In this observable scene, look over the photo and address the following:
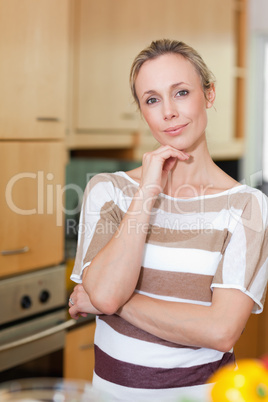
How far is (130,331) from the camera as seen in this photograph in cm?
119

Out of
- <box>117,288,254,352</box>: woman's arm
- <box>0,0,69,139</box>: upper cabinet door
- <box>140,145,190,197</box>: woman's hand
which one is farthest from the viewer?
<box>0,0,69,139</box>: upper cabinet door

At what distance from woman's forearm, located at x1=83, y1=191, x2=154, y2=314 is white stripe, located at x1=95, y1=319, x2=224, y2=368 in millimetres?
101

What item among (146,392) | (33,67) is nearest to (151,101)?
(146,392)

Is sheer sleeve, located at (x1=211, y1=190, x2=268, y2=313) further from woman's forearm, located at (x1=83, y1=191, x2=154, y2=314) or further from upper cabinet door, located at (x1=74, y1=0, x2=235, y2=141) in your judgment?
upper cabinet door, located at (x1=74, y1=0, x2=235, y2=141)

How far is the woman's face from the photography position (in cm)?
122

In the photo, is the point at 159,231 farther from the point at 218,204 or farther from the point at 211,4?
the point at 211,4

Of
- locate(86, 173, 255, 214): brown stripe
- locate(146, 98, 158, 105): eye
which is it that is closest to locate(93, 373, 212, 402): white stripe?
locate(86, 173, 255, 214): brown stripe

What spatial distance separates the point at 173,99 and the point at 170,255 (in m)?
0.35

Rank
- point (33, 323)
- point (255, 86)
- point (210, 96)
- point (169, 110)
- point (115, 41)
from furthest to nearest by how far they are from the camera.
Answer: point (255, 86) < point (115, 41) < point (33, 323) < point (210, 96) < point (169, 110)

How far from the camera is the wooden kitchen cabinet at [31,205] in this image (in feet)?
6.30

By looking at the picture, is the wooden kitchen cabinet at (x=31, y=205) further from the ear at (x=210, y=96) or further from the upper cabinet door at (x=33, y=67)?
Result: the ear at (x=210, y=96)

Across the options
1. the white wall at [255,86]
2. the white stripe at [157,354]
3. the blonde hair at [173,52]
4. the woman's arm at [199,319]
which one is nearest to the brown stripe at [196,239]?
the woman's arm at [199,319]

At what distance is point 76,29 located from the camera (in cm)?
225

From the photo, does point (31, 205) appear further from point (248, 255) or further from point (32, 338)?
point (248, 255)
